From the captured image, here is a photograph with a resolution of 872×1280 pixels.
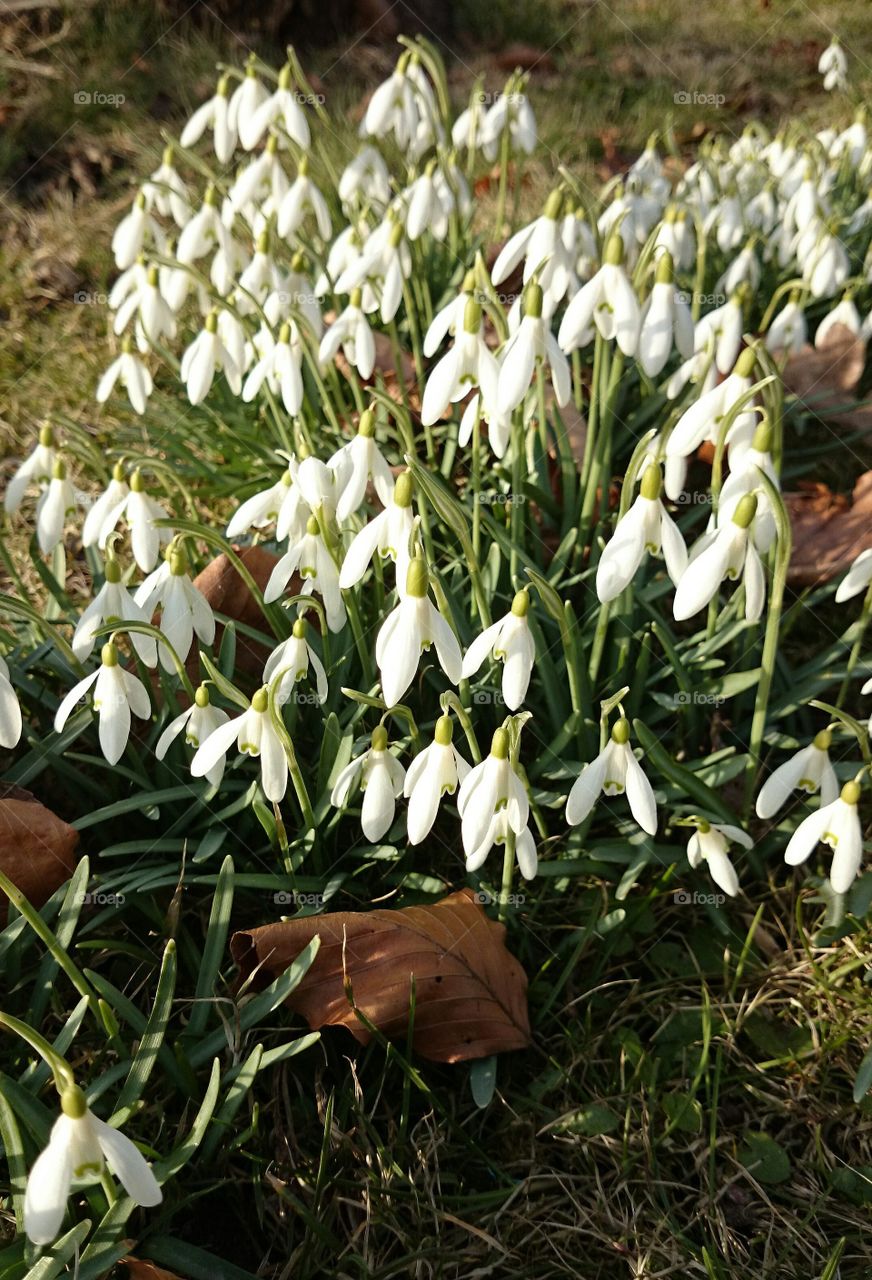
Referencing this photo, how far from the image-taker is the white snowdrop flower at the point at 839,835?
57.7 inches

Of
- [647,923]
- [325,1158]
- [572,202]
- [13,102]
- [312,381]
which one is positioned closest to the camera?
[325,1158]

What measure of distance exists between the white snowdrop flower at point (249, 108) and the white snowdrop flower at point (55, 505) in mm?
1069

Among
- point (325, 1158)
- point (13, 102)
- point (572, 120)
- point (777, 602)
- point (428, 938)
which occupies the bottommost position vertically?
point (325, 1158)

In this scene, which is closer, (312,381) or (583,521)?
(583,521)

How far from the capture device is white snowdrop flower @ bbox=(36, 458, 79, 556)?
193 centimetres

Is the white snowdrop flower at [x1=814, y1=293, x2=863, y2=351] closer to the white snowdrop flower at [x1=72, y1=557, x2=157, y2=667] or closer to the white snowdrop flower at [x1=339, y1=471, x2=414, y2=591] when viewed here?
the white snowdrop flower at [x1=339, y1=471, x2=414, y2=591]

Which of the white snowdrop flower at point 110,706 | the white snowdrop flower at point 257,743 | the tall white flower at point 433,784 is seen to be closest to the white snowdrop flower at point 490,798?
the tall white flower at point 433,784

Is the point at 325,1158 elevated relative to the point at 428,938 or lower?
lower

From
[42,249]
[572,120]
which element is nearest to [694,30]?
[572,120]

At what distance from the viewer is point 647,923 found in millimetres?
1748

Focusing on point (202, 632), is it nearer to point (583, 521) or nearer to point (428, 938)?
point (428, 938)

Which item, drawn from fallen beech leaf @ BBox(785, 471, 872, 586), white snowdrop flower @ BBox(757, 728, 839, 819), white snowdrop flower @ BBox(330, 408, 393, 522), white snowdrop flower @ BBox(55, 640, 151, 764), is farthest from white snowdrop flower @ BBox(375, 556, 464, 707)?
fallen beech leaf @ BBox(785, 471, 872, 586)

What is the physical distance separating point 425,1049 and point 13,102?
186 inches

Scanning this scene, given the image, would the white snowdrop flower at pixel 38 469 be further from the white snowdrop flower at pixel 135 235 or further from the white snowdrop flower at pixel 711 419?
the white snowdrop flower at pixel 711 419
